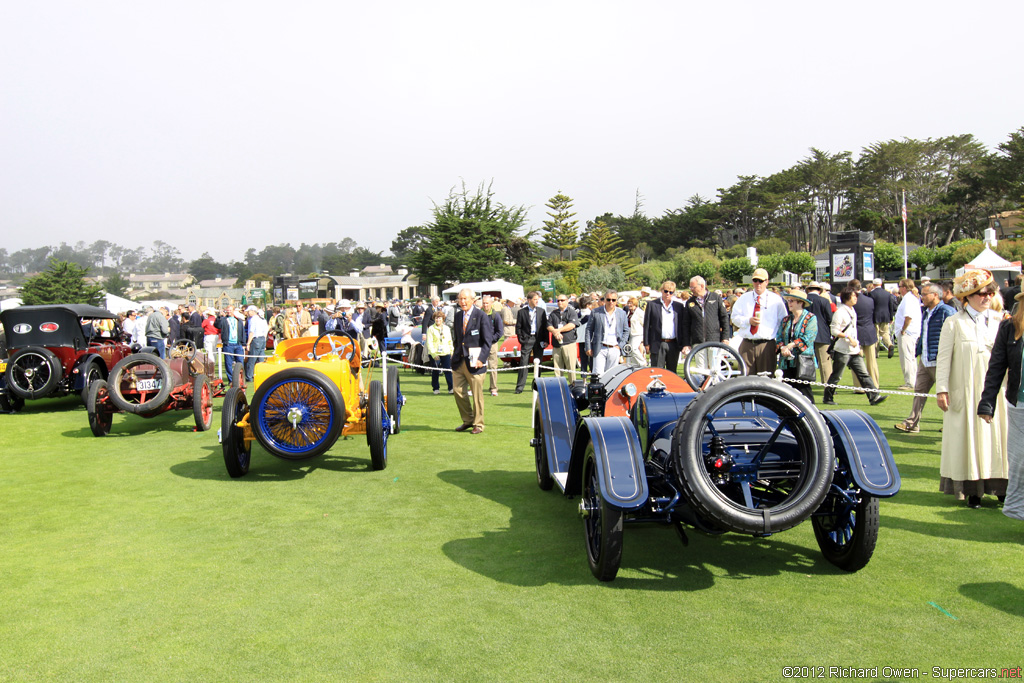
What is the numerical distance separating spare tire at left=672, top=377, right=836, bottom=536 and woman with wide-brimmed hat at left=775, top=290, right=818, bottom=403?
545 centimetres

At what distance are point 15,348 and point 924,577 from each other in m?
12.9

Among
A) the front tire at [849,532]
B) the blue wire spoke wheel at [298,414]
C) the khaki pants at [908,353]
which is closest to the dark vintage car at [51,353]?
the blue wire spoke wheel at [298,414]

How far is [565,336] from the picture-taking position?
1218 cm

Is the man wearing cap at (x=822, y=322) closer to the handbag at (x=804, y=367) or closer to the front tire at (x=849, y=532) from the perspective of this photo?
the handbag at (x=804, y=367)

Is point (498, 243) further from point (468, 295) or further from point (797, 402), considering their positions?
point (797, 402)

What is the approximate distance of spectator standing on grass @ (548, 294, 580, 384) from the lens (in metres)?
12.1

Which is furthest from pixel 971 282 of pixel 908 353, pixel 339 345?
pixel 908 353

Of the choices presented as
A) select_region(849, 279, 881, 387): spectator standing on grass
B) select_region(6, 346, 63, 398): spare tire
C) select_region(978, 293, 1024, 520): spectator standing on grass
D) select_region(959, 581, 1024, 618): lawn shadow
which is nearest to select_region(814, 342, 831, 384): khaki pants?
select_region(849, 279, 881, 387): spectator standing on grass

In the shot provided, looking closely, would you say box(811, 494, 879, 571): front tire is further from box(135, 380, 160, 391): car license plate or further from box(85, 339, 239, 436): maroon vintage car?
box(135, 380, 160, 391): car license plate

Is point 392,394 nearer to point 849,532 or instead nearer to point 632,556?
point 632,556

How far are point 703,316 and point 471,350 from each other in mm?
3225

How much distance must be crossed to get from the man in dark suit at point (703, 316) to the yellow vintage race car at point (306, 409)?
178 inches

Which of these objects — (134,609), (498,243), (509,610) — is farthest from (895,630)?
(498,243)

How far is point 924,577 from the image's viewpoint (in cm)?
409
